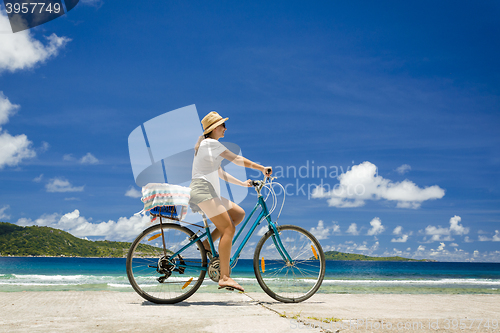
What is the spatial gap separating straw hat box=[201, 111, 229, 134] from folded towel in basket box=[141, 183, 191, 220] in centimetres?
75

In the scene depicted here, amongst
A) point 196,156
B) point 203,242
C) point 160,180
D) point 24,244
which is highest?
point 196,156

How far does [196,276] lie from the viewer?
4.32 meters

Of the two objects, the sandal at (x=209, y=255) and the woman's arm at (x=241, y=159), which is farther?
the sandal at (x=209, y=255)

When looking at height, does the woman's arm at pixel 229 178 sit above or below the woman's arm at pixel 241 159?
below

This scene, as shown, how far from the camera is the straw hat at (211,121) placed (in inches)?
163

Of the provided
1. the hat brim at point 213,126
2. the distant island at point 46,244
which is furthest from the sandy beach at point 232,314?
the distant island at point 46,244

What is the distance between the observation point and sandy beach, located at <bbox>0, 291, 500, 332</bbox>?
9.67 ft

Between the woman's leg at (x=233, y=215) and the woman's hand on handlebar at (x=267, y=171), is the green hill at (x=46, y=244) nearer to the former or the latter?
the woman's leg at (x=233, y=215)

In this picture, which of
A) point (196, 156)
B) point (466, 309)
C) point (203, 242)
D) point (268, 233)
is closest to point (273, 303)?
Result: point (268, 233)

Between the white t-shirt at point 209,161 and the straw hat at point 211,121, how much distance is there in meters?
0.16

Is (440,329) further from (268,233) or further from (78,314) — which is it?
(78,314)

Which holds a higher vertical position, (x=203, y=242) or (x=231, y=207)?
(x=231, y=207)

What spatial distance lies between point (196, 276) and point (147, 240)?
0.75m

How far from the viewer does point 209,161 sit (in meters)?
4.06
